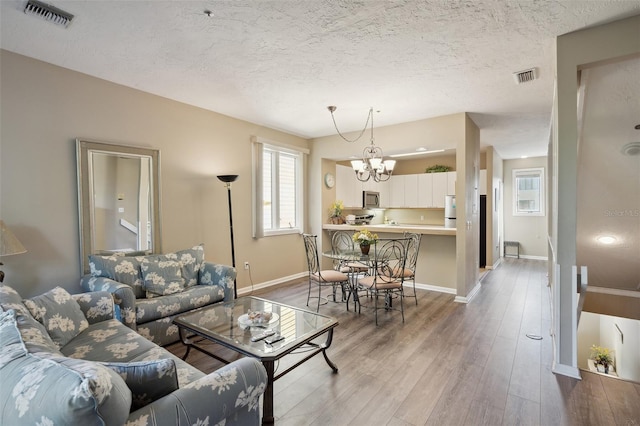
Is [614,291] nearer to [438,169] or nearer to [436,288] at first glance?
[436,288]

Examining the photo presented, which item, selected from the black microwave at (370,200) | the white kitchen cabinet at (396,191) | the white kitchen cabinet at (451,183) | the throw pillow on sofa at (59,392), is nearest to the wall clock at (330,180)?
the black microwave at (370,200)

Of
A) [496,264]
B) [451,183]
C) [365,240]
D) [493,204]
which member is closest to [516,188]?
[493,204]

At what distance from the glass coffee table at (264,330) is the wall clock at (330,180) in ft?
11.5

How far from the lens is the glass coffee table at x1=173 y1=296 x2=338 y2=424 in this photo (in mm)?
1978

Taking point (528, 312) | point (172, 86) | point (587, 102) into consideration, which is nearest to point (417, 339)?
point (528, 312)

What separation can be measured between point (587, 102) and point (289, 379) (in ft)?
11.9

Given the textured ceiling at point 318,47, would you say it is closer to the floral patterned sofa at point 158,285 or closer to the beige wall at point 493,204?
the floral patterned sofa at point 158,285

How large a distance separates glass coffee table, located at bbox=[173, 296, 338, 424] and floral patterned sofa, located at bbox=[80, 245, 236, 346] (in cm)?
44

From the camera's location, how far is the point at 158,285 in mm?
3172

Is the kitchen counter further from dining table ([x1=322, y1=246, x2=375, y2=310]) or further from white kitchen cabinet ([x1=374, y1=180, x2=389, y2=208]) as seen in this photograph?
white kitchen cabinet ([x1=374, y1=180, x2=389, y2=208])

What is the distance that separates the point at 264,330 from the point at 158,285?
1.53 m

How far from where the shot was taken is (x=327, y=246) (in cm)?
613

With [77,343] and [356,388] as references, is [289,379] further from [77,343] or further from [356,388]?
[77,343]

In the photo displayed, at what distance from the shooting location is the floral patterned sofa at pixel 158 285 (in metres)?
2.77
